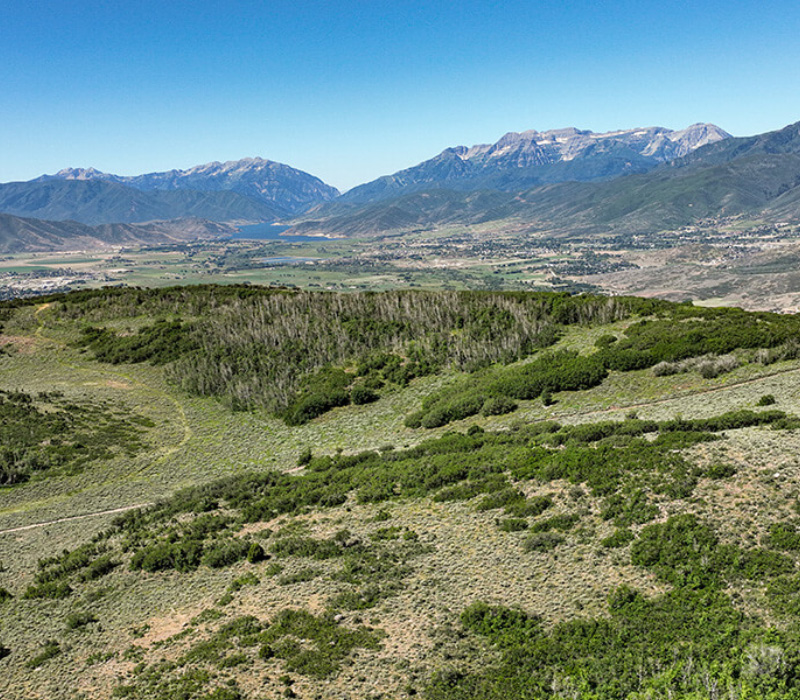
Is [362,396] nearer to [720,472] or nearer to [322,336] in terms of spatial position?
[322,336]

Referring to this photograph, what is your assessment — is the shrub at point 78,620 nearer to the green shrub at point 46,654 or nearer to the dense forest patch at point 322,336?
the green shrub at point 46,654

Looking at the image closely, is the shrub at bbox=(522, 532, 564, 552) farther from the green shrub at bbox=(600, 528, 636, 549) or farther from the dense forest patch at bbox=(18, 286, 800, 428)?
the dense forest patch at bbox=(18, 286, 800, 428)

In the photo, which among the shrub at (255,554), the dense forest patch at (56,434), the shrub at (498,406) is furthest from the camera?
the dense forest patch at (56,434)

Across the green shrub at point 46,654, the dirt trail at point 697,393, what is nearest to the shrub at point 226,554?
the green shrub at point 46,654

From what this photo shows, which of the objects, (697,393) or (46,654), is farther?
(697,393)

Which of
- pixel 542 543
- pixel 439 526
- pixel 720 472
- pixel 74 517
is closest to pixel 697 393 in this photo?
pixel 720 472

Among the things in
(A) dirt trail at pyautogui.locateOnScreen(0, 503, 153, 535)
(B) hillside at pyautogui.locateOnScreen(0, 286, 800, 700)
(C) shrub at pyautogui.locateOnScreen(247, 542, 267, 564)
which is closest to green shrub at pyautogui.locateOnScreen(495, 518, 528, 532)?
(B) hillside at pyautogui.locateOnScreen(0, 286, 800, 700)

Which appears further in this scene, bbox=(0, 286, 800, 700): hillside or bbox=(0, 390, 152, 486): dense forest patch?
bbox=(0, 390, 152, 486): dense forest patch

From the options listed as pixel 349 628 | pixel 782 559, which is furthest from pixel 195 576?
pixel 782 559

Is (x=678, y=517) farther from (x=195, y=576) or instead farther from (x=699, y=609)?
(x=195, y=576)
